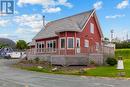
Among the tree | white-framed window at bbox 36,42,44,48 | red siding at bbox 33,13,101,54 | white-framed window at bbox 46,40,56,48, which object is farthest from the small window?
the tree

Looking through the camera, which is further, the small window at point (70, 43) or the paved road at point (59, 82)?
the small window at point (70, 43)

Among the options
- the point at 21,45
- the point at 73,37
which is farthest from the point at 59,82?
the point at 21,45

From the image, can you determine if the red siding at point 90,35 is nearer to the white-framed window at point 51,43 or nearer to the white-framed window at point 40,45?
the white-framed window at point 51,43

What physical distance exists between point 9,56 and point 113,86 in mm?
55214

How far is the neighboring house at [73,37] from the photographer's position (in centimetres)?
4131

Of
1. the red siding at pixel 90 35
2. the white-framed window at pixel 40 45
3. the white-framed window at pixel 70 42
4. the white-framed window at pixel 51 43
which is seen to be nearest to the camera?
the white-framed window at pixel 70 42

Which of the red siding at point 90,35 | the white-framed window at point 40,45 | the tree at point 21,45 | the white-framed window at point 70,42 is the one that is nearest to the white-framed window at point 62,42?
the white-framed window at point 70,42

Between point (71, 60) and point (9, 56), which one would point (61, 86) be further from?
point (9, 56)

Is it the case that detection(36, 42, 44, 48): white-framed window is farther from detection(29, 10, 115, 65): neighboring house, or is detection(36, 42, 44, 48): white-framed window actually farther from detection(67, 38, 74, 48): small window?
detection(67, 38, 74, 48): small window

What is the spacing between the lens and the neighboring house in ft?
136

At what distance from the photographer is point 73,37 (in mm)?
42625

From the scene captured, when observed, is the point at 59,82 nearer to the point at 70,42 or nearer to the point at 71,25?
the point at 70,42

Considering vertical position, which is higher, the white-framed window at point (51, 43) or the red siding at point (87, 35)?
the red siding at point (87, 35)

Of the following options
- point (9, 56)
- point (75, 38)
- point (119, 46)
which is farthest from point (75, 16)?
point (119, 46)
